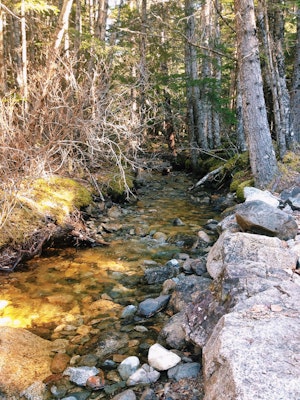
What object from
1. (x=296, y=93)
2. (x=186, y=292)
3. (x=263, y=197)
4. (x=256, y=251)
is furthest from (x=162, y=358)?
(x=296, y=93)

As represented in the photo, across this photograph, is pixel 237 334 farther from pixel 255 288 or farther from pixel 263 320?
pixel 255 288

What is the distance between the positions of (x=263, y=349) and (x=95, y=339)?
219cm

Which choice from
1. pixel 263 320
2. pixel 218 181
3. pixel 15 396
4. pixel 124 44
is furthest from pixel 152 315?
pixel 124 44

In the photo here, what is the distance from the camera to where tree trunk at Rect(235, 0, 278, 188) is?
7.03 m

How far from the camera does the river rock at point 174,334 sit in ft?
10.7

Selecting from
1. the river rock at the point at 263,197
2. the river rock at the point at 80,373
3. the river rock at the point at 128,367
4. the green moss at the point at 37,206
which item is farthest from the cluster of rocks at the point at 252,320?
the green moss at the point at 37,206

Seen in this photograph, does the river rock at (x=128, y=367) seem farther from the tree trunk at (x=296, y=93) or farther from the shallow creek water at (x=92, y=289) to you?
the tree trunk at (x=296, y=93)

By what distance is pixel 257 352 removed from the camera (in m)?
1.98

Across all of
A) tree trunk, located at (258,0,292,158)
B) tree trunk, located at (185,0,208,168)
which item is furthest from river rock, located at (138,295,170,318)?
tree trunk, located at (185,0,208,168)

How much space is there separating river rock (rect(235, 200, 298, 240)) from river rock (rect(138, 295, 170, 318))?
1.49m

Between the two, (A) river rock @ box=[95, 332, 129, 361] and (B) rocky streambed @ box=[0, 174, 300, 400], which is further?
(A) river rock @ box=[95, 332, 129, 361]

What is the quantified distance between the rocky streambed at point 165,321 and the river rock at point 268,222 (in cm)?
1

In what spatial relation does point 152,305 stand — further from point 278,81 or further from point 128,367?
point 278,81

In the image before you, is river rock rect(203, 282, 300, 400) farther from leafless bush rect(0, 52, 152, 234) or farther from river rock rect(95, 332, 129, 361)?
leafless bush rect(0, 52, 152, 234)
